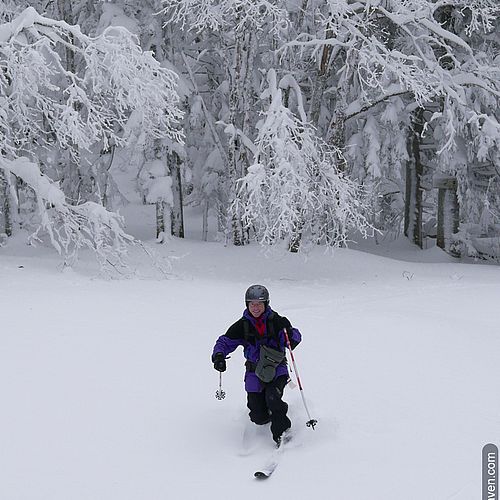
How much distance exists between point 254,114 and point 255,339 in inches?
580

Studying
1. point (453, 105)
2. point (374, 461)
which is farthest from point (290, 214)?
point (374, 461)

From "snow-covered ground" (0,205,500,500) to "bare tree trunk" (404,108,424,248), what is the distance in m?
10.3

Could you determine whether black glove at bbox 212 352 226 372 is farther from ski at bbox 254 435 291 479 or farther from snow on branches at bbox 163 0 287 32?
snow on branches at bbox 163 0 287 32

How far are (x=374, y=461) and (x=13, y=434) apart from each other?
3281mm

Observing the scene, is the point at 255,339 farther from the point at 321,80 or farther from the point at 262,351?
the point at 321,80

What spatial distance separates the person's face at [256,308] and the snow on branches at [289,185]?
6.74 metres

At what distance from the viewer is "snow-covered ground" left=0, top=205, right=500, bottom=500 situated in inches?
223

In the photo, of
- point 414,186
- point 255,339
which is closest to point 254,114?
point 414,186

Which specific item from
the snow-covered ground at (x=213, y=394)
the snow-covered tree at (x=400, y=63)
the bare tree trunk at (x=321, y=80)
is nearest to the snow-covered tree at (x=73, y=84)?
the snow-covered ground at (x=213, y=394)

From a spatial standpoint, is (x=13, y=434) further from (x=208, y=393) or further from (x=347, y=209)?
(x=347, y=209)

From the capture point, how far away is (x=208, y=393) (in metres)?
7.65

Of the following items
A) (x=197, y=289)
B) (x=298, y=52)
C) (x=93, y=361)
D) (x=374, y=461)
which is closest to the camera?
(x=374, y=461)

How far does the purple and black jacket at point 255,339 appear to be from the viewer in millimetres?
6590

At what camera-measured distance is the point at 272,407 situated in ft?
21.1
